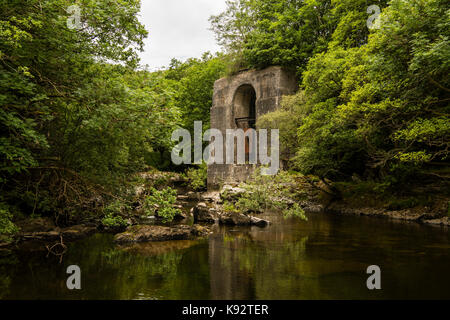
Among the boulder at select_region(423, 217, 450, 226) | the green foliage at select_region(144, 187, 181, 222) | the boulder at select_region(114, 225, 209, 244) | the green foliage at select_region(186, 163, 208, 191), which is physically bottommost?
the boulder at select_region(114, 225, 209, 244)

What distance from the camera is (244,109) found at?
117 feet

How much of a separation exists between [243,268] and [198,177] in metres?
27.3

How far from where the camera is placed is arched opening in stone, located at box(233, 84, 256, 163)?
34.7 meters

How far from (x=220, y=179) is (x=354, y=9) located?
63.5ft

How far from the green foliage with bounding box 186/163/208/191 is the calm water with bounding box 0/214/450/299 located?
22.2 metres

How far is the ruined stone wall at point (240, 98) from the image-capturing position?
2995cm

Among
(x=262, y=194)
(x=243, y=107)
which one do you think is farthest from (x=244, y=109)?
(x=262, y=194)

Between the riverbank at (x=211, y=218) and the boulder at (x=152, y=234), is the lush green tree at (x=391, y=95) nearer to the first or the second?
the riverbank at (x=211, y=218)

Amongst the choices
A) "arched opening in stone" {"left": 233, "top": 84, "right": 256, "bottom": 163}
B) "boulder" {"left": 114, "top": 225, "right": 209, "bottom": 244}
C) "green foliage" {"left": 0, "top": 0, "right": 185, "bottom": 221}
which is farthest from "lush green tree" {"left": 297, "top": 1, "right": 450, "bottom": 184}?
"arched opening in stone" {"left": 233, "top": 84, "right": 256, "bottom": 163}

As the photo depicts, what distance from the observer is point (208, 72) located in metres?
43.5

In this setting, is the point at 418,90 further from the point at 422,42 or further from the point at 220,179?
the point at 220,179

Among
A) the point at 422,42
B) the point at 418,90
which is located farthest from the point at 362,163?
the point at 422,42

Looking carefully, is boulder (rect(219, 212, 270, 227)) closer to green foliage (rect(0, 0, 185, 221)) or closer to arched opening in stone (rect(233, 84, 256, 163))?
green foliage (rect(0, 0, 185, 221))

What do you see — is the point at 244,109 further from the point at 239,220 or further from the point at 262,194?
the point at 239,220
